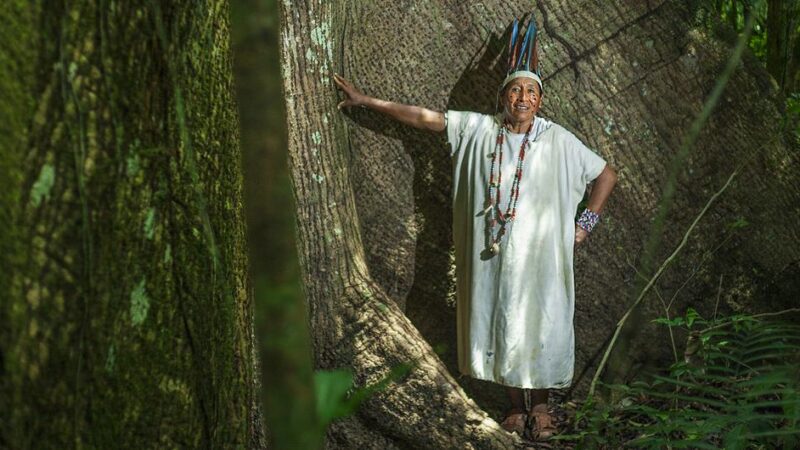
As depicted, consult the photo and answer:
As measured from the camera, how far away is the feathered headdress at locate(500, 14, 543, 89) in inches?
160

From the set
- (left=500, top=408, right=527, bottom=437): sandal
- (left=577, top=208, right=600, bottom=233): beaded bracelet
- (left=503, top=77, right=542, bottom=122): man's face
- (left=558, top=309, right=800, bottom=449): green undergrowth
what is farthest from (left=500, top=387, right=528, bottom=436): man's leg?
(left=503, top=77, right=542, bottom=122): man's face

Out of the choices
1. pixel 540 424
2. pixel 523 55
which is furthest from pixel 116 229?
pixel 540 424

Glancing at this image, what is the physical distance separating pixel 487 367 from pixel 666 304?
1.07 meters

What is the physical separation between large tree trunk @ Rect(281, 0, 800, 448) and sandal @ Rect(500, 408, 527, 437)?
28 cm

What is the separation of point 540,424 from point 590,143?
4.40ft

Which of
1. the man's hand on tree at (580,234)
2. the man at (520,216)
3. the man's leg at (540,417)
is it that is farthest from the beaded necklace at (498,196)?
the man's leg at (540,417)

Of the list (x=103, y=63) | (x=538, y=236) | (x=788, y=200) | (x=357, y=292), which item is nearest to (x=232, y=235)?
(x=103, y=63)

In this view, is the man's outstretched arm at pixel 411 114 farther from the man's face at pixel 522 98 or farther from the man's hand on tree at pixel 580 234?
the man's hand on tree at pixel 580 234

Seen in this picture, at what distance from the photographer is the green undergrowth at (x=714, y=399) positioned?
90.5 inches

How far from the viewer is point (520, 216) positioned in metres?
4.09

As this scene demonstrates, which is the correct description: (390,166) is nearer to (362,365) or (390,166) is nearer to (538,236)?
(538,236)

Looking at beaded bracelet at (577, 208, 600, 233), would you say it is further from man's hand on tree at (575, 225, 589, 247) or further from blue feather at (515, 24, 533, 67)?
blue feather at (515, 24, 533, 67)

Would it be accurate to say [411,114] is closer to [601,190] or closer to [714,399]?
[601,190]

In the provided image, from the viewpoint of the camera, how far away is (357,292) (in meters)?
3.78
